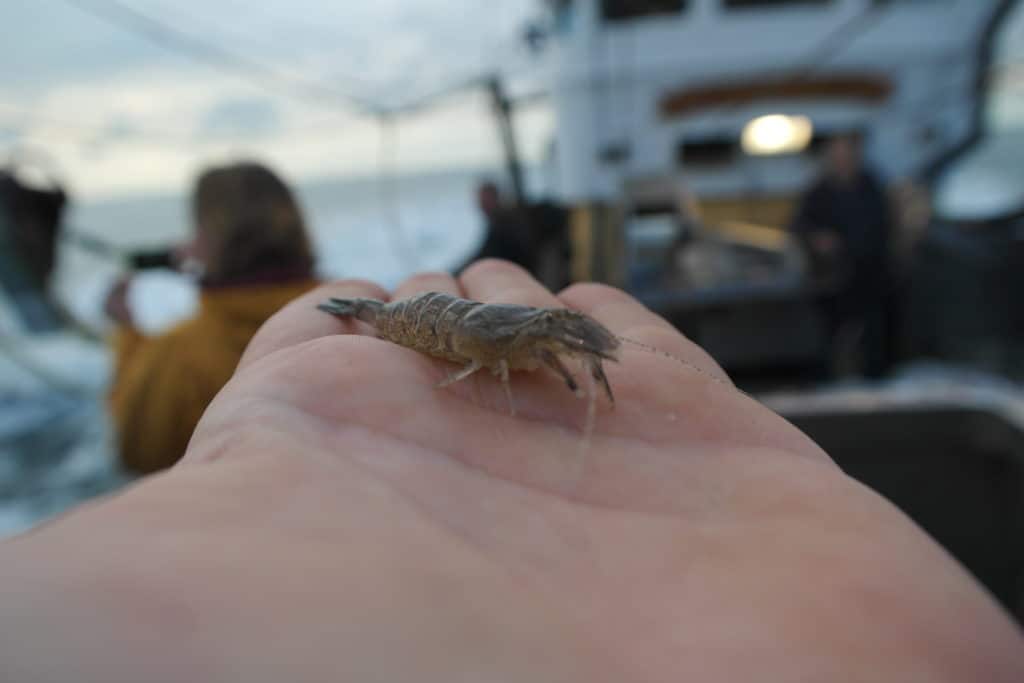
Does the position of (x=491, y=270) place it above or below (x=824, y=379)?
above

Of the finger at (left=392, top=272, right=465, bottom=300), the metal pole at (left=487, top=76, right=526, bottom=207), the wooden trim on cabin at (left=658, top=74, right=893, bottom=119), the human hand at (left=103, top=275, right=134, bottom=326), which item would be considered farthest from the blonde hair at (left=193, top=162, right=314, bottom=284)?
the wooden trim on cabin at (left=658, top=74, right=893, bottom=119)

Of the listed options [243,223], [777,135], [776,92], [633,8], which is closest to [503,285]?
[243,223]

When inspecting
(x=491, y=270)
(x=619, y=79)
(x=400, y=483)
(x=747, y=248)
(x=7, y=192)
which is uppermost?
(x=619, y=79)

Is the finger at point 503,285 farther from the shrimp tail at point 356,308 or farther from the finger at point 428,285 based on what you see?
the shrimp tail at point 356,308

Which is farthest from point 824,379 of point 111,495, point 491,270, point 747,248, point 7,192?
point 7,192

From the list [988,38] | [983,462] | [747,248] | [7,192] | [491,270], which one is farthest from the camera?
[988,38]

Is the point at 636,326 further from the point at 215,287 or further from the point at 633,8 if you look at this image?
the point at 633,8

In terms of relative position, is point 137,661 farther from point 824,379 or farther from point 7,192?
point 824,379
